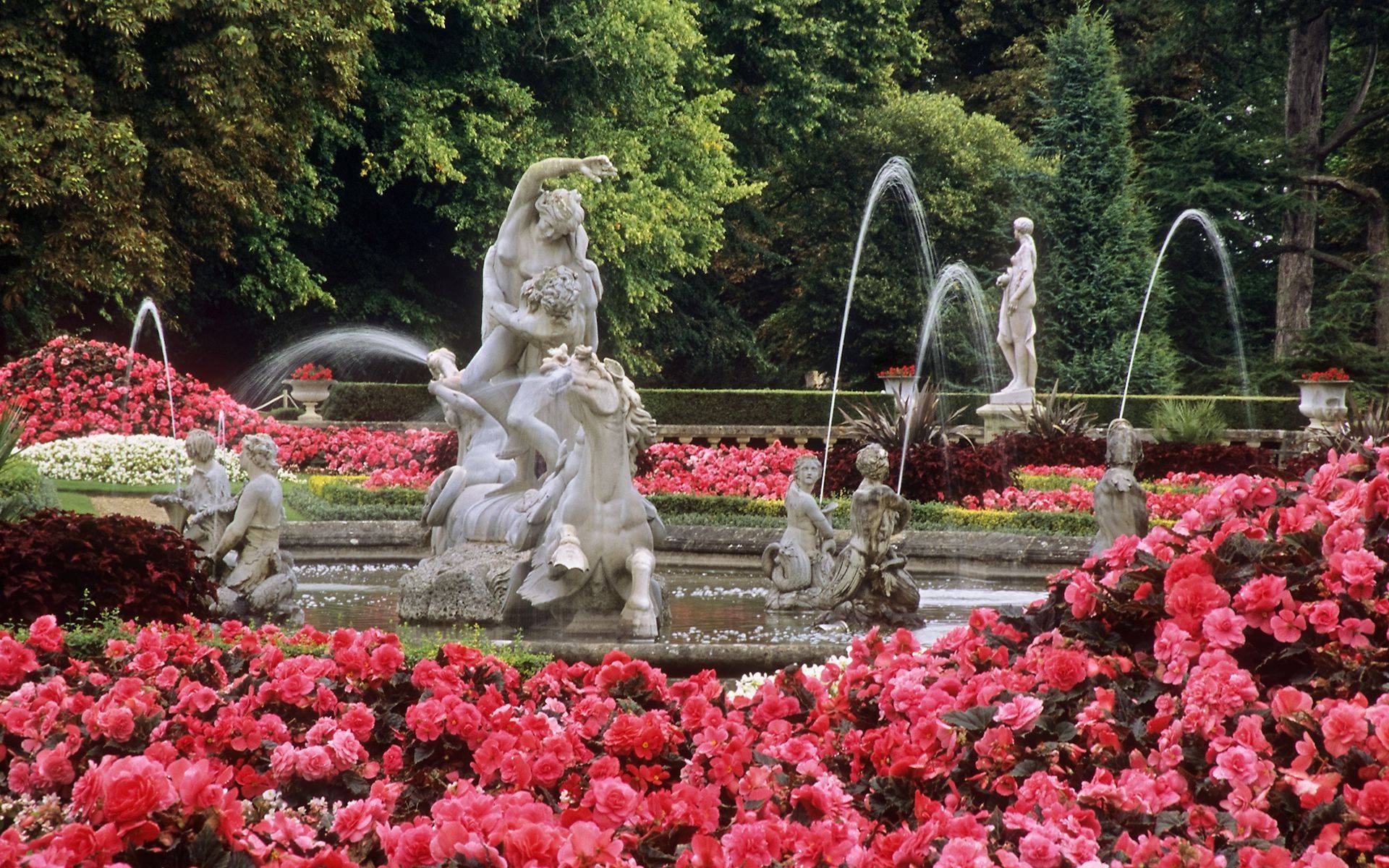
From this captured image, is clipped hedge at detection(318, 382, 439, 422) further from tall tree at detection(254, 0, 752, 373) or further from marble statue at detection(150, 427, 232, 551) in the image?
marble statue at detection(150, 427, 232, 551)

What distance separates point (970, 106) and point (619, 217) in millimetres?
15169

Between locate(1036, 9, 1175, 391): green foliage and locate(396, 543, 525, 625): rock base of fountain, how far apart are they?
2504 centimetres

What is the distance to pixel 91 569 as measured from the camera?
6699 millimetres

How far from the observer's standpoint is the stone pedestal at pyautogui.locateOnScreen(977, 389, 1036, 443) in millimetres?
20203

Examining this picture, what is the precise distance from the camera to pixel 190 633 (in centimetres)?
505

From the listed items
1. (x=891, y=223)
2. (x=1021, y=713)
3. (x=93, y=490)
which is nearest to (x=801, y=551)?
(x=1021, y=713)

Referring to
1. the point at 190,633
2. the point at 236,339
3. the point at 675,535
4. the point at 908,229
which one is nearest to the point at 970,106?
the point at 908,229

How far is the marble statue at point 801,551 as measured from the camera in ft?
27.6

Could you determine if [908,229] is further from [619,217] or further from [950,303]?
[619,217]

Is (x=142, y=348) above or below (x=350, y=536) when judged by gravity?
above

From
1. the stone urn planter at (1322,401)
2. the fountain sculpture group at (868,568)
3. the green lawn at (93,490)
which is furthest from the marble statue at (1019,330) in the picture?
the fountain sculpture group at (868,568)

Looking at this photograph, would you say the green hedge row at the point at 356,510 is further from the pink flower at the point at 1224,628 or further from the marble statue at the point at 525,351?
the pink flower at the point at 1224,628

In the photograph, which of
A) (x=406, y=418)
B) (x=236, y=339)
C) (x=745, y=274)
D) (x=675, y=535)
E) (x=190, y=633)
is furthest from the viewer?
(x=745, y=274)

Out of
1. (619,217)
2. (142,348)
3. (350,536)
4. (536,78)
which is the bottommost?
(350,536)
